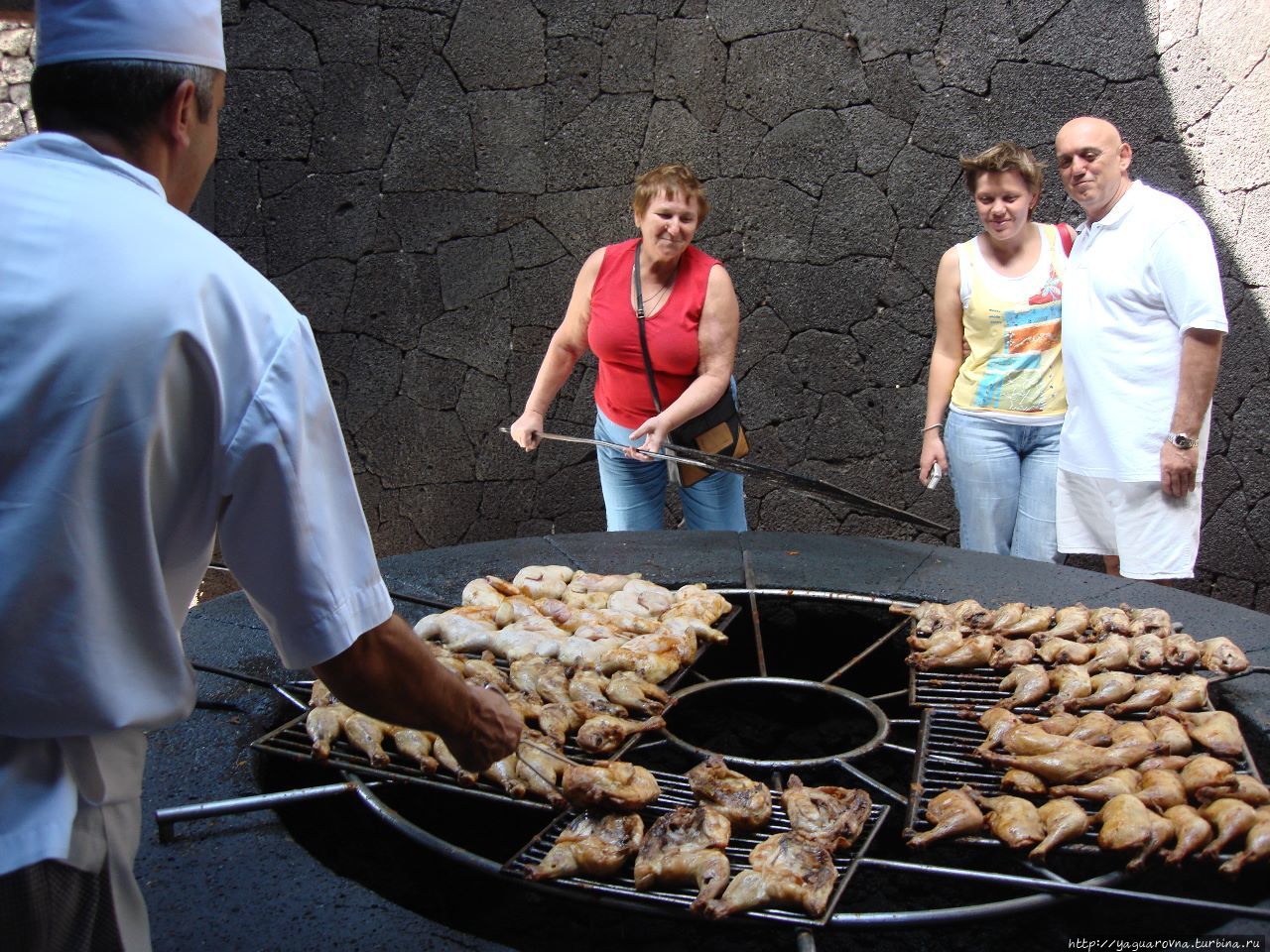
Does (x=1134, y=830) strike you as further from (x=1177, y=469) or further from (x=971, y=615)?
(x=1177, y=469)

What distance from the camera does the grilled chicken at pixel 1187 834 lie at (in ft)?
7.14

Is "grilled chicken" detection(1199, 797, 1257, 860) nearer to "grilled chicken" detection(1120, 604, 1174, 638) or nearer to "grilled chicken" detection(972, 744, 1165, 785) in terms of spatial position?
"grilled chicken" detection(972, 744, 1165, 785)

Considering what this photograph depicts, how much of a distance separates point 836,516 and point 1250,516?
2.32 metres

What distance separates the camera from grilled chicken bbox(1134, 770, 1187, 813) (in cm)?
237

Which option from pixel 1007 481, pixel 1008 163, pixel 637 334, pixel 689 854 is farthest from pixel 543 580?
pixel 1008 163

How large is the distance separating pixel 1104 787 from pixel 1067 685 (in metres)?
0.56

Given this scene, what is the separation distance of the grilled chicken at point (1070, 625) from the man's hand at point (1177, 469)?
3.29 feet

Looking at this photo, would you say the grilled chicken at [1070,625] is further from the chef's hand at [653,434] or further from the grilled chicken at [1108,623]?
the chef's hand at [653,434]

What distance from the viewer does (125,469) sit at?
1.34m

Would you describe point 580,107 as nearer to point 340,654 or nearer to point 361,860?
point 361,860

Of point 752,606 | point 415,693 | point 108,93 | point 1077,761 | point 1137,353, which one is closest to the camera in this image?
point 108,93

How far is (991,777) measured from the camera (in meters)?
2.58

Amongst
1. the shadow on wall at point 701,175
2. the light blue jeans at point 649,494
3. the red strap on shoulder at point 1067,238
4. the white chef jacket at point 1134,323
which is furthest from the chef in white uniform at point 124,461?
the shadow on wall at point 701,175

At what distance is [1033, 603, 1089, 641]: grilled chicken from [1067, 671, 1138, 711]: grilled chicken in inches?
9.7
